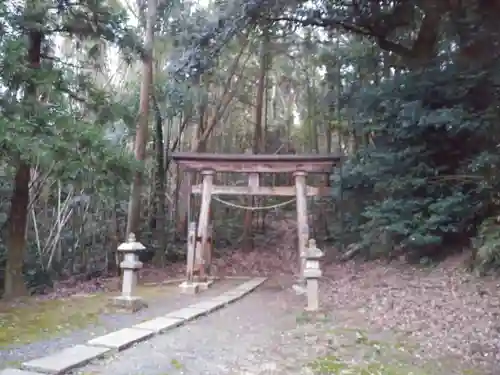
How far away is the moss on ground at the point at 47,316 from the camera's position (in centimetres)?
429

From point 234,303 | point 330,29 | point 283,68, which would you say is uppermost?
point 283,68

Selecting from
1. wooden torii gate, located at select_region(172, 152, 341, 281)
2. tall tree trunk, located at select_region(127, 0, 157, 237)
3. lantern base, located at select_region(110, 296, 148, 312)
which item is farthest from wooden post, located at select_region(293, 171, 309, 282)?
lantern base, located at select_region(110, 296, 148, 312)

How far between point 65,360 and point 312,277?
11.0ft

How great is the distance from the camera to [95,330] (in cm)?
449

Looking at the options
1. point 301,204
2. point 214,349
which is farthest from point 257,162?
point 214,349

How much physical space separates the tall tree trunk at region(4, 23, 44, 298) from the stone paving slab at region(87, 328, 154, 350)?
9.74 feet

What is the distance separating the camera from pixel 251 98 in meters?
13.9

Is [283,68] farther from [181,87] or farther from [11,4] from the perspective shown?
[11,4]

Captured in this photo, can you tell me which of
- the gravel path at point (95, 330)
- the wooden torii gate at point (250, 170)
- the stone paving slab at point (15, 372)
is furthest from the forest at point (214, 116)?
the stone paving slab at point (15, 372)

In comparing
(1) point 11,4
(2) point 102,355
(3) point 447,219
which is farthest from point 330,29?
(2) point 102,355

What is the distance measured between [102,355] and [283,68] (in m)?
11.6

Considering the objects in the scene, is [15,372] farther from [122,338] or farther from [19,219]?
[19,219]

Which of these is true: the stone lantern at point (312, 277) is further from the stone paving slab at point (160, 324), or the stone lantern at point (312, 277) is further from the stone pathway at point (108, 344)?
the stone paving slab at point (160, 324)

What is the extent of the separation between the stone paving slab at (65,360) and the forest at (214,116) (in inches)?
79.3
